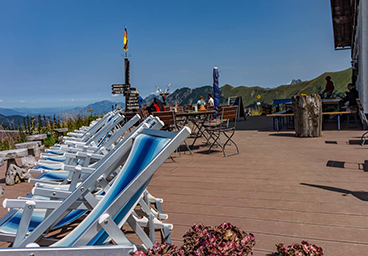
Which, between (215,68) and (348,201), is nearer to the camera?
(348,201)

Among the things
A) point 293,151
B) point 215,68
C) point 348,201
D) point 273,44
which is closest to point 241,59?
point 273,44

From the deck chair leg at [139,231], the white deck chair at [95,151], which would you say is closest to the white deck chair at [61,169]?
the white deck chair at [95,151]

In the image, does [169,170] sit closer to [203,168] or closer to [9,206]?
[203,168]

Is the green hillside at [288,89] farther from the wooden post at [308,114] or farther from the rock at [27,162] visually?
the rock at [27,162]

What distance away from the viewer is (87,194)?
5.84 feet

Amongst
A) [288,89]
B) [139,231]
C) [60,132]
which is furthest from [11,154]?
[288,89]

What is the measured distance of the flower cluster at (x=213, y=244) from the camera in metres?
1.36

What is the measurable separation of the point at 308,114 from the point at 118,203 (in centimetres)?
635

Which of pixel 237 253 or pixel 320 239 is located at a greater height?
pixel 237 253

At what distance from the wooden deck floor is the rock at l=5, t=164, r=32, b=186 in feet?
0.62

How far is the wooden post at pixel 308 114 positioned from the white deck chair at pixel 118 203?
221 inches

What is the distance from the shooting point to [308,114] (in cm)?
682

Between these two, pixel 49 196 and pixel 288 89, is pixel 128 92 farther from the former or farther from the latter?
pixel 288 89

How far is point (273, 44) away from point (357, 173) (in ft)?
91.3
